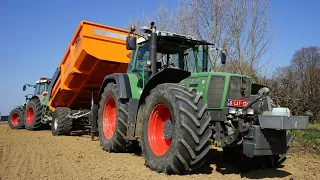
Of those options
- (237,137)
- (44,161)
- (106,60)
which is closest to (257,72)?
(106,60)

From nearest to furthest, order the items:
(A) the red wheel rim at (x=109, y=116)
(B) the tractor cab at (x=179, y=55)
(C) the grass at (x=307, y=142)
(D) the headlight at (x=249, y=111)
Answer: (D) the headlight at (x=249, y=111), (B) the tractor cab at (x=179, y=55), (C) the grass at (x=307, y=142), (A) the red wheel rim at (x=109, y=116)

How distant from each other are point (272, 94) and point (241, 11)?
12.3 ft

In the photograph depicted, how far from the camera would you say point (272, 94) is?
539 inches

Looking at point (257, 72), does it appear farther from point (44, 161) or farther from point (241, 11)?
point (44, 161)

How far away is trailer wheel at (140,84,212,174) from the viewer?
4.73m

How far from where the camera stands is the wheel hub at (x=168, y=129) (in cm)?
543

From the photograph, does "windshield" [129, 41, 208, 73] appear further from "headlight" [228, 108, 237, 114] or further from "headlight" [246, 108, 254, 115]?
"headlight" [246, 108, 254, 115]

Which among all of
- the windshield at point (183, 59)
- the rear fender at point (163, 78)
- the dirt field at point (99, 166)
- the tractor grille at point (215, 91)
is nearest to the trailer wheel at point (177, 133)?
the dirt field at point (99, 166)

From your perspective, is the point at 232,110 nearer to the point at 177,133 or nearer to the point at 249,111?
the point at 249,111

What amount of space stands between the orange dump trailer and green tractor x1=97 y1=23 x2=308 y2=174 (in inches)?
55.2

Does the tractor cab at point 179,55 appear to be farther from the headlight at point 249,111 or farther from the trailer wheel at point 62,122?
the trailer wheel at point 62,122

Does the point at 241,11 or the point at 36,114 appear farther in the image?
the point at 241,11

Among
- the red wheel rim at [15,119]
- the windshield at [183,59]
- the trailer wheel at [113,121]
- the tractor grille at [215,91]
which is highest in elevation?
the windshield at [183,59]

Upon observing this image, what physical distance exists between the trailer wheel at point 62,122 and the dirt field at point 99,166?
298 centimetres
